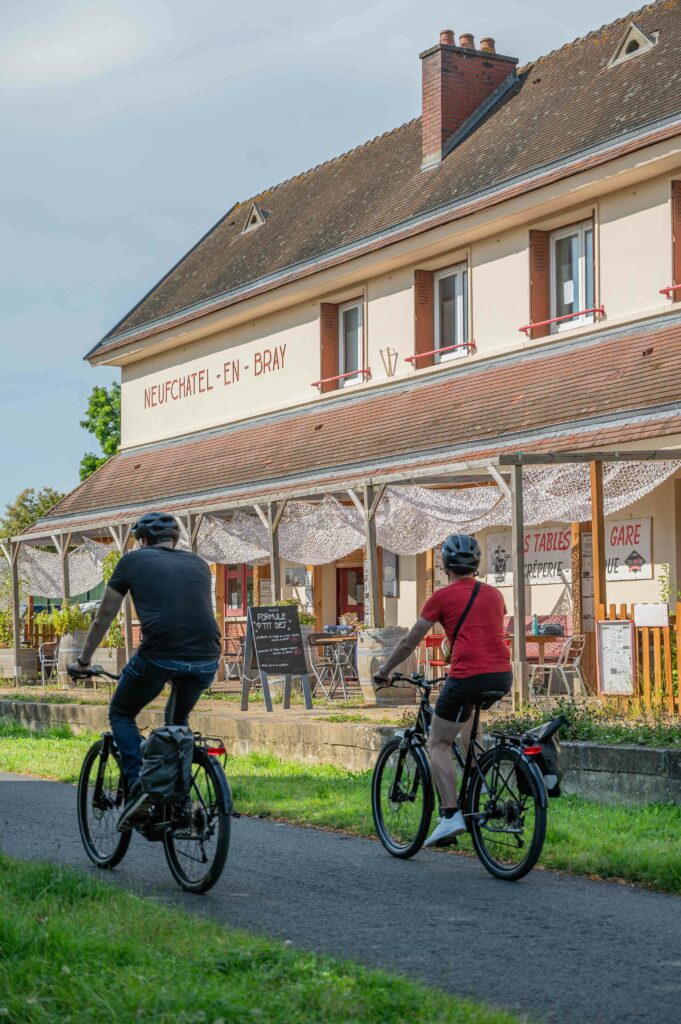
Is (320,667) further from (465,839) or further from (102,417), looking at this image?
(102,417)

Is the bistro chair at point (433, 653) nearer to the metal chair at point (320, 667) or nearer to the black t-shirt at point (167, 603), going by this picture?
the metal chair at point (320, 667)

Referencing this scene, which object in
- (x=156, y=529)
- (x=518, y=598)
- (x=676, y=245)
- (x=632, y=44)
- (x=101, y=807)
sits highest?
(x=632, y=44)

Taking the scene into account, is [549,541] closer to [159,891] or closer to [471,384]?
[471,384]

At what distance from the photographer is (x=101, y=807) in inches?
317

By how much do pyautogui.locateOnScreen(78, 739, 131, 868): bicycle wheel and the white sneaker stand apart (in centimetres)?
170

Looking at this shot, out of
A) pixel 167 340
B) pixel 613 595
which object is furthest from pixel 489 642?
pixel 167 340

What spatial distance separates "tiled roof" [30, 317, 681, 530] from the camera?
1650 centimetres

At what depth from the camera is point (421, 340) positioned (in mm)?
21969

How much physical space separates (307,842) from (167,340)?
66.0ft

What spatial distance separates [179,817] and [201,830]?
0.16 metres

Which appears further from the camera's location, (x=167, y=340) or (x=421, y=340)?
(x=167, y=340)

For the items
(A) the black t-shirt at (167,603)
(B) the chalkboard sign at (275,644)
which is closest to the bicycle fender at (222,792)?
(A) the black t-shirt at (167,603)

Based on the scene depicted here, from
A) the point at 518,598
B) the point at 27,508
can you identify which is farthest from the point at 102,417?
the point at 518,598

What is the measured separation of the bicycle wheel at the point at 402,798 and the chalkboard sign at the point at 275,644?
6.76 m
